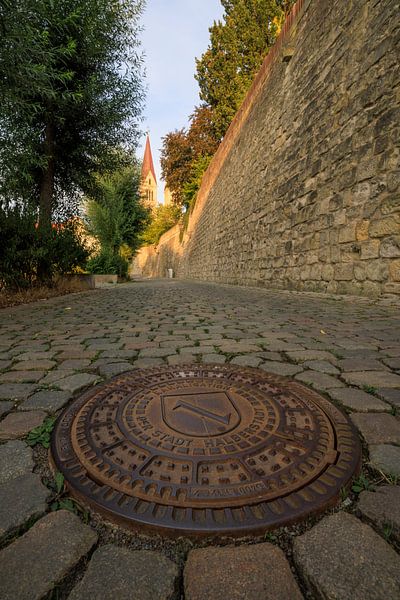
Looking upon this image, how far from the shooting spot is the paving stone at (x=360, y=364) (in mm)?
2137

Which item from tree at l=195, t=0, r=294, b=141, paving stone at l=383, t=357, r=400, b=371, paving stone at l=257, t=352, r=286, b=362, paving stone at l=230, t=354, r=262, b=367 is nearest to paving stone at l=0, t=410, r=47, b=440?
paving stone at l=230, t=354, r=262, b=367

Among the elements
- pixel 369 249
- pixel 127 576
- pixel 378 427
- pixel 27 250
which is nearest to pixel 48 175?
pixel 27 250

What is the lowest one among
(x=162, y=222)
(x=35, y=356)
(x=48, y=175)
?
(x=35, y=356)

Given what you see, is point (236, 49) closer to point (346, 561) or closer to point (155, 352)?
point (155, 352)

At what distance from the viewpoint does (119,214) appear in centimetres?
1820

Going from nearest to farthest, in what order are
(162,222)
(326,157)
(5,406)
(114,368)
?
(5,406) → (114,368) → (326,157) → (162,222)

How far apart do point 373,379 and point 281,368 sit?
0.54m

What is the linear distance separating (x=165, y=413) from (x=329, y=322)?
2843 mm

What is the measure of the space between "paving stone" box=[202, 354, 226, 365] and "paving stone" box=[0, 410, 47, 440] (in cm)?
112

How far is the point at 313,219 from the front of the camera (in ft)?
21.6

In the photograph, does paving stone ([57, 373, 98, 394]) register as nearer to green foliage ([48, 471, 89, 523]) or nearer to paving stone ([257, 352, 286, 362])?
green foliage ([48, 471, 89, 523])

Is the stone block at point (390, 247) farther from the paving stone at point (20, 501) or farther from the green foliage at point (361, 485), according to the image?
the paving stone at point (20, 501)

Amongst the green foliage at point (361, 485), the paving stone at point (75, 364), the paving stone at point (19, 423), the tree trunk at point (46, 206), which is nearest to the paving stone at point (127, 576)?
the green foliage at point (361, 485)

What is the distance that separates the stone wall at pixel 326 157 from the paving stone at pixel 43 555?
4763 millimetres
